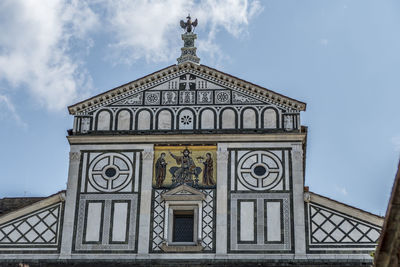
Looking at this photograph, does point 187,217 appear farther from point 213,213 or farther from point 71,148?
point 71,148

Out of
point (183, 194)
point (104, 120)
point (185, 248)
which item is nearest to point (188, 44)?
point (104, 120)

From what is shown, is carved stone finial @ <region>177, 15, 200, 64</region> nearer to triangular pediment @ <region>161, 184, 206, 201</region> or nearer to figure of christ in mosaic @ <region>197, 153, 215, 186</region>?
figure of christ in mosaic @ <region>197, 153, 215, 186</region>

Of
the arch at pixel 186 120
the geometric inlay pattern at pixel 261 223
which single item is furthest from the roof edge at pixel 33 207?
the geometric inlay pattern at pixel 261 223

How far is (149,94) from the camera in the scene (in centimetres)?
2433

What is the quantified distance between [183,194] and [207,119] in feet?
8.47

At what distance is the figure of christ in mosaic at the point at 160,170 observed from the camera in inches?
900

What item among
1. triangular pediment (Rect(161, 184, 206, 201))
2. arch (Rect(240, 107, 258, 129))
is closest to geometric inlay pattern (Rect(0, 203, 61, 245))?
triangular pediment (Rect(161, 184, 206, 201))

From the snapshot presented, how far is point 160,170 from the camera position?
23.0m

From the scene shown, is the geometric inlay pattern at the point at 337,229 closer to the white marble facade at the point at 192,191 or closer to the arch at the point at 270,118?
the white marble facade at the point at 192,191

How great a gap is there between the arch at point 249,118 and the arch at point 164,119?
7.04ft

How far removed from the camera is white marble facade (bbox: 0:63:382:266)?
2178 centimetres

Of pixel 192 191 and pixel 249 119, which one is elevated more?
pixel 249 119

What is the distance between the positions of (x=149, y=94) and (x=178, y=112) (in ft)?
3.79

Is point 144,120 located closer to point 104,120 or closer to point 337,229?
point 104,120
